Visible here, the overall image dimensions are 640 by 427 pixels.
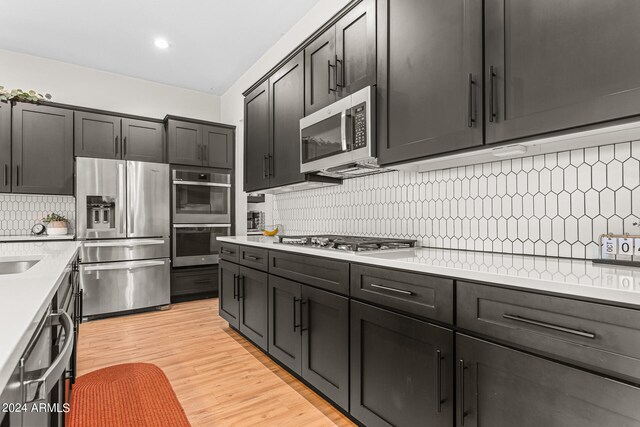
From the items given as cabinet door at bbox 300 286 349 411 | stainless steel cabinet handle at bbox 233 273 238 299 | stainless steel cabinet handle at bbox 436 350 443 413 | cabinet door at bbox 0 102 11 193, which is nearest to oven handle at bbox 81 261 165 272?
cabinet door at bbox 0 102 11 193

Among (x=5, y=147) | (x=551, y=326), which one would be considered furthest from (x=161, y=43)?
(x=551, y=326)

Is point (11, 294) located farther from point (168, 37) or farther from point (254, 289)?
point (168, 37)

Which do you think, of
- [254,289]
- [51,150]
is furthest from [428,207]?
[51,150]

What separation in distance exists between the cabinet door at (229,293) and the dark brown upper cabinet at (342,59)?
5.17 feet

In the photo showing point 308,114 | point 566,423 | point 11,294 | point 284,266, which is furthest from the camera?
point 308,114

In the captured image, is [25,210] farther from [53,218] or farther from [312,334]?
[312,334]

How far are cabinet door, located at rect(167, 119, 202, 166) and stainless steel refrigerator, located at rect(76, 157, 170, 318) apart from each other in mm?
273

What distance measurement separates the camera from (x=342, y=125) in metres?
2.13

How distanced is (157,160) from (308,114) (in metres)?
2.71

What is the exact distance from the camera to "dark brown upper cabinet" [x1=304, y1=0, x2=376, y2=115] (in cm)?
203

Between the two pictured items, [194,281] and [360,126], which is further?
[194,281]

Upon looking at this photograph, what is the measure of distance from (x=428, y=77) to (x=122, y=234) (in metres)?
3.70

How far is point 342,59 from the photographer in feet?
7.36

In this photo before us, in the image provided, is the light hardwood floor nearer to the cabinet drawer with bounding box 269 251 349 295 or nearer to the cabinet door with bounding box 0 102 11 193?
the cabinet drawer with bounding box 269 251 349 295
